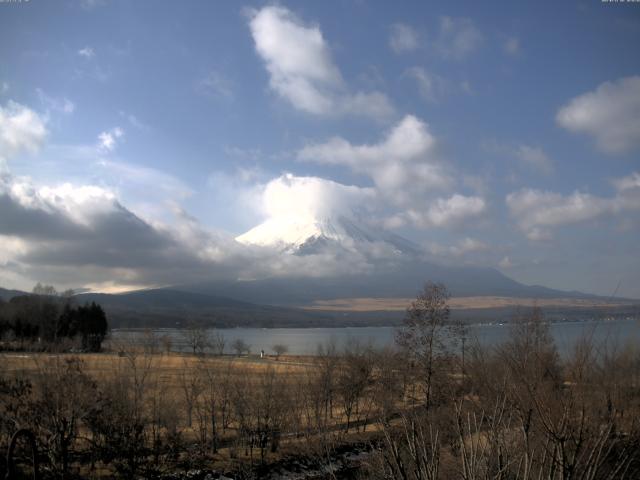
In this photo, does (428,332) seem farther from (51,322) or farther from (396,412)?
(51,322)

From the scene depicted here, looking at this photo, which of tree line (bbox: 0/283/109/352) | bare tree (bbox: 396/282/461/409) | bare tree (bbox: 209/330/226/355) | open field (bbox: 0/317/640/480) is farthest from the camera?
tree line (bbox: 0/283/109/352)

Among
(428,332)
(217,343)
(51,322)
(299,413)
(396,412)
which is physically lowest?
(217,343)

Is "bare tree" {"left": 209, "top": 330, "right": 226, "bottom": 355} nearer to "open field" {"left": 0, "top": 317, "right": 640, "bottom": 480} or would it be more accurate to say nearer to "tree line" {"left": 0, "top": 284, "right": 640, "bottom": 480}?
"tree line" {"left": 0, "top": 284, "right": 640, "bottom": 480}

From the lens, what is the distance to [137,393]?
715 inches

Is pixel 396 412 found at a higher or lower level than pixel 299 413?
higher

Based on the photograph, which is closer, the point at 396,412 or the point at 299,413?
the point at 396,412

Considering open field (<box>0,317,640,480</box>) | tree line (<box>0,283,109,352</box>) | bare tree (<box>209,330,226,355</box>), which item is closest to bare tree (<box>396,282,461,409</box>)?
open field (<box>0,317,640,480</box>)

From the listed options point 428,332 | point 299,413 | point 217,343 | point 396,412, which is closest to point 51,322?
point 217,343

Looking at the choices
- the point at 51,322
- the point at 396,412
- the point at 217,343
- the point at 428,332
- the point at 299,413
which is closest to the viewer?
the point at 396,412

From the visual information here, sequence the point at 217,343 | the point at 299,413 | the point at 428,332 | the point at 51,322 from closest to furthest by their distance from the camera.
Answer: the point at 299,413 → the point at 428,332 → the point at 51,322 → the point at 217,343

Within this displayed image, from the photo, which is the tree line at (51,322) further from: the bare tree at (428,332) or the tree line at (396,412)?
the bare tree at (428,332)

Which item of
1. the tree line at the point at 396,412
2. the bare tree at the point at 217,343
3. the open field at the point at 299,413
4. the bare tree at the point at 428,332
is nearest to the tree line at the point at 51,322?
the bare tree at the point at 217,343

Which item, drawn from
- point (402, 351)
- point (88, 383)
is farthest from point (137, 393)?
point (402, 351)

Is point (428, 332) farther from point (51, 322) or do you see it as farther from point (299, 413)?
point (51, 322)
